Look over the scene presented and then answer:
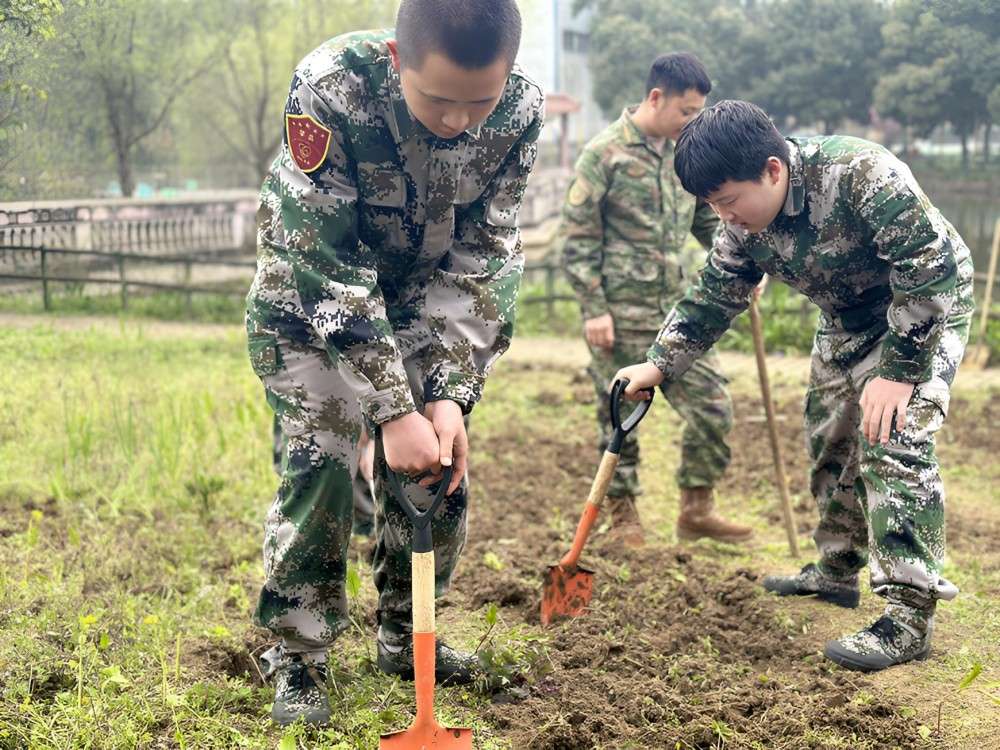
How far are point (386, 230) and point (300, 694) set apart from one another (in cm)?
118

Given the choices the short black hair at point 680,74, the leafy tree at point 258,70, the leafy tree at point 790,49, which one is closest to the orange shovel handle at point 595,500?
the short black hair at point 680,74

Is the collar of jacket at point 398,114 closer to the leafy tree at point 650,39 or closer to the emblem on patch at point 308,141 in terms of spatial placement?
the emblem on patch at point 308,141

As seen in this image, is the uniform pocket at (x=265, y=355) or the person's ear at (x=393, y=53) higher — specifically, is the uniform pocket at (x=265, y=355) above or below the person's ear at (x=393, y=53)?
below

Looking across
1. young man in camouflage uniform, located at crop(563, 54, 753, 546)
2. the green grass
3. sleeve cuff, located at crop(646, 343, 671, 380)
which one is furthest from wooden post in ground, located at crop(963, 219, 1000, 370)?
sleeve cuff, located at crop(646, 343, 671, 380)

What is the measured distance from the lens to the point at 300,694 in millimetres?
2699

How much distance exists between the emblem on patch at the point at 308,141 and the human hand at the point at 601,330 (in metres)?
2.60

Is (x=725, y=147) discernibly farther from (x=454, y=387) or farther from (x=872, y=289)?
(x=454, y=387)

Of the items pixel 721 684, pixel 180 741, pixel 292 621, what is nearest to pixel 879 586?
pixel 721 684

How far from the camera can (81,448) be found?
4844 mm

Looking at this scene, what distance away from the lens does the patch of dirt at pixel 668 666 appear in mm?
2652

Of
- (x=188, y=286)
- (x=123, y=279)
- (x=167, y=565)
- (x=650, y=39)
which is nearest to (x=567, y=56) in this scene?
(x=650, y=39)

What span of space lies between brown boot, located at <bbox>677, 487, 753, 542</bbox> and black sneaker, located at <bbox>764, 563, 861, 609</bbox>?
31.5 inches

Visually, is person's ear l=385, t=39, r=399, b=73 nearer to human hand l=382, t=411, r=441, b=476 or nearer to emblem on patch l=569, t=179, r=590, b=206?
human hand l=382, t=411, r=441, b=476

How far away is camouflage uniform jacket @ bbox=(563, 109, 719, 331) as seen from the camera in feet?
15.8
